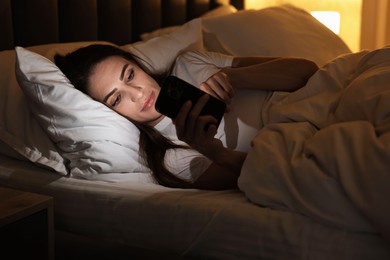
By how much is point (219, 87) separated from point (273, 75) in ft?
0.52

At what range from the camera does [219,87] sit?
1.30 meters

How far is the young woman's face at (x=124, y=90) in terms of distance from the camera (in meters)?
1.24

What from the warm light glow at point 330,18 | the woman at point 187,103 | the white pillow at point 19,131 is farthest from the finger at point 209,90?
the warm light glow at point 330,18

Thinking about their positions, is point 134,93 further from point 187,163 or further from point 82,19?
point 82,19

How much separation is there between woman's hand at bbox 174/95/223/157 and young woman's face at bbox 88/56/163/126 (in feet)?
0.74

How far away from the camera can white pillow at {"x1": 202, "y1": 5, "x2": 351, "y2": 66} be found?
1807 mm

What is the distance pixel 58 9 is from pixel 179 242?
3.00 feet

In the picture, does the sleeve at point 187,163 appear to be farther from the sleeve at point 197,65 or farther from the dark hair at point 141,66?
the sleeve at point 197,65

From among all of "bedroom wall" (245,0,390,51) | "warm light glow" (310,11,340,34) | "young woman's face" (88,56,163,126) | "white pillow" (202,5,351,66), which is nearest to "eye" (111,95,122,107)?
"young woman's face" (88,56,163,126)

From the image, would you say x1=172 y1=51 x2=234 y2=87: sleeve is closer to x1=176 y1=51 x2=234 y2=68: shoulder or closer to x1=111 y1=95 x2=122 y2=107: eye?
x1=176 y1=51 x2=234 y2=68: shoulder

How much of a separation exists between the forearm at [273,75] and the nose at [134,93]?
0.83ft

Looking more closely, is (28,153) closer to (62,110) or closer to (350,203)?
(62,110)

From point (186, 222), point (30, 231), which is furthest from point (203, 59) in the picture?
point (30, 231)

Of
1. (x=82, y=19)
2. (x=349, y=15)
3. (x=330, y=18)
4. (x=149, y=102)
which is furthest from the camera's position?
(x=349, y=15)
